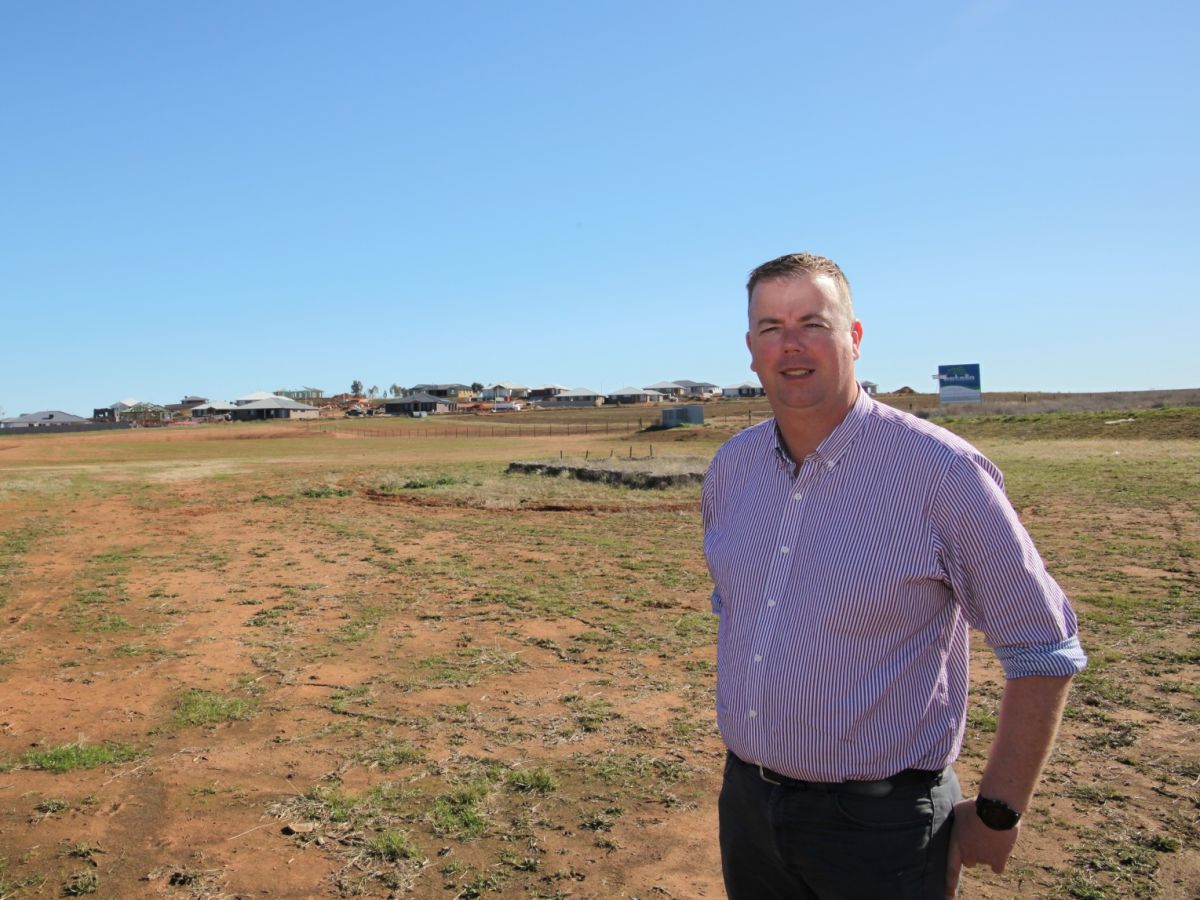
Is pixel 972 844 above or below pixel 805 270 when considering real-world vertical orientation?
below

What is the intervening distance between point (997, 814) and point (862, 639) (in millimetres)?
481

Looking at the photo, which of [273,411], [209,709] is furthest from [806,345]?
[273,411]

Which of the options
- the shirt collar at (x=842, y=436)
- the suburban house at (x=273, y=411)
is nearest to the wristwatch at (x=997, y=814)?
the shirt collar at (x=842, y=436)

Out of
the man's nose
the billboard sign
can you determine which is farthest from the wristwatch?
the billboard sign

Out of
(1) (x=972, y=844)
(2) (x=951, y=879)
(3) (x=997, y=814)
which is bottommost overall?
(2) (x=951, y=879)

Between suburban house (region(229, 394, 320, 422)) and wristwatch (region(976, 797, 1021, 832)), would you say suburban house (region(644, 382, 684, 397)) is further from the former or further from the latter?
wristwatch (region(976, 797, 1021, 832))

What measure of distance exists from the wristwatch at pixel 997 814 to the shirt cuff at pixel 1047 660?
0.30 metres

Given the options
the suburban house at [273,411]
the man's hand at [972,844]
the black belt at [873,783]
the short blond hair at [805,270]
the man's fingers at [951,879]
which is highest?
the suburban house at [273,411]

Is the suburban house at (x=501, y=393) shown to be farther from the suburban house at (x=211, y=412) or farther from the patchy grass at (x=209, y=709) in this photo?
the patchy grass at (x=209, y=709)

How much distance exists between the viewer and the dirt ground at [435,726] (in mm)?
4070

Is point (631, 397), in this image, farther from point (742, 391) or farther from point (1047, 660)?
point (1047, 660)

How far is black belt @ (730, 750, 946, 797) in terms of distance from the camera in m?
2.02

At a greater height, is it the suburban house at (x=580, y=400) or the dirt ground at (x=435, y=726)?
the suburban house at (x=580, y=400)

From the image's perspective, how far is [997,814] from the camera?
1.94 meters
